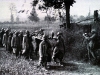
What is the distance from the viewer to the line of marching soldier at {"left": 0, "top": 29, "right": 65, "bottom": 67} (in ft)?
23.8

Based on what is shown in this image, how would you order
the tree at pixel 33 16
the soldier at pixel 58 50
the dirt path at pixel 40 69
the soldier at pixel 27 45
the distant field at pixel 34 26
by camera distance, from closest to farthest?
the dirt path at pixel 40 69 → the soldier at pixel 58 50 → the tree at pixel 33 16 → the soldier at pixel 27 45 → the distant field at pixel 34 26

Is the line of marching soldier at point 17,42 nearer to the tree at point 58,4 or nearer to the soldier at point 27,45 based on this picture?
the soldier at point 27,45

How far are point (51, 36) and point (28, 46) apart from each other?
113 centimetres

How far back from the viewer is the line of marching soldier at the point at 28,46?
7.24 metres

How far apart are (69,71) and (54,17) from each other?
98.3 inches

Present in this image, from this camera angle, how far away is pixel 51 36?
9.00 meters

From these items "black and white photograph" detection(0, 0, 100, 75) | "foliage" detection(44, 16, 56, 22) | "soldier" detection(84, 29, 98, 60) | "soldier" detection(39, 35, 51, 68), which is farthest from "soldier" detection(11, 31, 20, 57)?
"soldier" detection(84, 29, 98, 60)

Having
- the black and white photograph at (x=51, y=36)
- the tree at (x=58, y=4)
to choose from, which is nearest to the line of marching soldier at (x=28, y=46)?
the black and white photograph at (x=51, y=36)

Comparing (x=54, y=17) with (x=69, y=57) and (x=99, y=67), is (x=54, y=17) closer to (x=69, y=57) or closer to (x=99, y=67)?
(x=69, y=57)

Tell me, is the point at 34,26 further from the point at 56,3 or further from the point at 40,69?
the point at 40,69

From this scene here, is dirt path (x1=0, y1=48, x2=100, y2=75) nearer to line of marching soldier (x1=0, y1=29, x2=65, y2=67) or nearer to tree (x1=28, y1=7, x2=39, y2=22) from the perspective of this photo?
line of marching soldier (x1=0, y1=29, x2=65, y2=67)

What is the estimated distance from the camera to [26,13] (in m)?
7.68

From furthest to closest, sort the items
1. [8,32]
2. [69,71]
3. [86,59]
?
[8,32]
[86,59]
[69,71]

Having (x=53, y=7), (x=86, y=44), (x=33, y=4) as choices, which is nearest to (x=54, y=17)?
(x=53, y=7)
